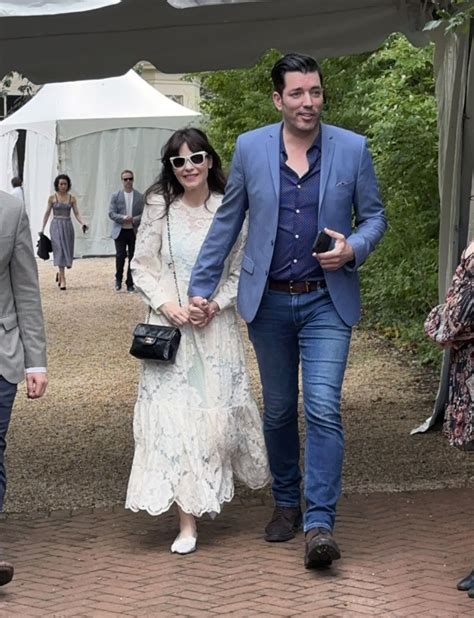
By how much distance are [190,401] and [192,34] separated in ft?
10.1

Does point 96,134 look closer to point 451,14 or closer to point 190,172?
point 451,14

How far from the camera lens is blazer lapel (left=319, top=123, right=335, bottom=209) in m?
6.17

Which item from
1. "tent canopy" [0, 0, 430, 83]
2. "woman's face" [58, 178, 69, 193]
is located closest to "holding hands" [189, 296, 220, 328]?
"tent canopy" [0, 0, 430, 83]

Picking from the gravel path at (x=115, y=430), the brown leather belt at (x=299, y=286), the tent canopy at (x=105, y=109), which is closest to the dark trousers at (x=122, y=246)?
the gravel path at (x=115, y=430)

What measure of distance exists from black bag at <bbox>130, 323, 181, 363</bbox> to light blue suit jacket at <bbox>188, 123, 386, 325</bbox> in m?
0.23

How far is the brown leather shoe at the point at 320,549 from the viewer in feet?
19.3

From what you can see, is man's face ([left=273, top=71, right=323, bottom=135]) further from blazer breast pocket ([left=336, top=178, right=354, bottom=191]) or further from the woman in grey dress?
the woman in grey dress

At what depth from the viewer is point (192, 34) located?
28.4 ft

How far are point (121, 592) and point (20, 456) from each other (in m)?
3.48

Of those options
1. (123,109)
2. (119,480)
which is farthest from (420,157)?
(123,109)

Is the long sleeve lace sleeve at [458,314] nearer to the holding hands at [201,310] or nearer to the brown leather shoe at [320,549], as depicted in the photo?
the brown leather shoe at [320,549]

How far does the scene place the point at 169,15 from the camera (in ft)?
27.5

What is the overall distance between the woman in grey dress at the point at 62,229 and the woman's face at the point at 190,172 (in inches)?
672

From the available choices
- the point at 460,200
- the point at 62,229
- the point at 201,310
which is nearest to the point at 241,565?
the point at 201,310
